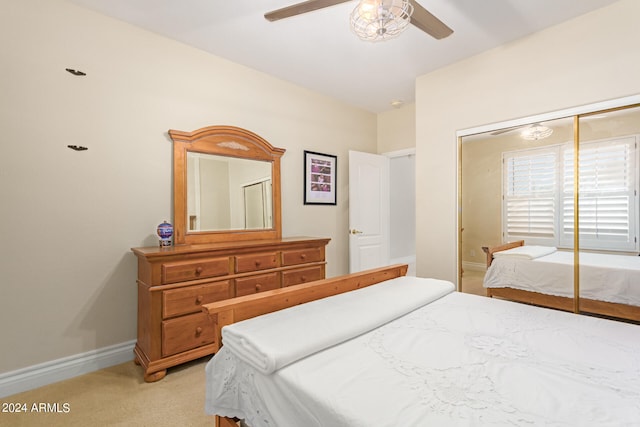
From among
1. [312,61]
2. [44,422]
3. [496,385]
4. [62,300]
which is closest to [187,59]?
[312,61]

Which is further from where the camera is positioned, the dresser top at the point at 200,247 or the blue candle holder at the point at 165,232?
the blue candle holder at the point at 165,232

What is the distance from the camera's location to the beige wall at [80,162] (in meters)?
2.04

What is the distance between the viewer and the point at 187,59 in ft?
9.11

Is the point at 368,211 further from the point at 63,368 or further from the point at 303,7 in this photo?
the point at 63,368

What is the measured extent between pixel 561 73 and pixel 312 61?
218cm

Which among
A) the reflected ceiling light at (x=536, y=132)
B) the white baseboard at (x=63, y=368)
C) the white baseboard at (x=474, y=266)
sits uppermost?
the reflected ceiling light at (x=536, y=132)

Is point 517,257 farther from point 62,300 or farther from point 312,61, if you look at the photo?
point 62,300

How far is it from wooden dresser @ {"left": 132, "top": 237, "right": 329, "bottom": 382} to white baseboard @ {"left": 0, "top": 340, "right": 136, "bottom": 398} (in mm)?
175

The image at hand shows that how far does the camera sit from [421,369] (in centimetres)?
104

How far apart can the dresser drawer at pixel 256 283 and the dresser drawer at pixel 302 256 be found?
0.60ft

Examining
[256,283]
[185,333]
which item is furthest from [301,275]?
[185,333]

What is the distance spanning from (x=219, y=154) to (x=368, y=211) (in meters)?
2.13

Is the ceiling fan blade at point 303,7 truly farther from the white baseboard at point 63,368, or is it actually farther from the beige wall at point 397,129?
the beige wall at point 397,129

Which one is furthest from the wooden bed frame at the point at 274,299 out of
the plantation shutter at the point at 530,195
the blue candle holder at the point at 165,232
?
the plantation shutter at the point at 530,195
